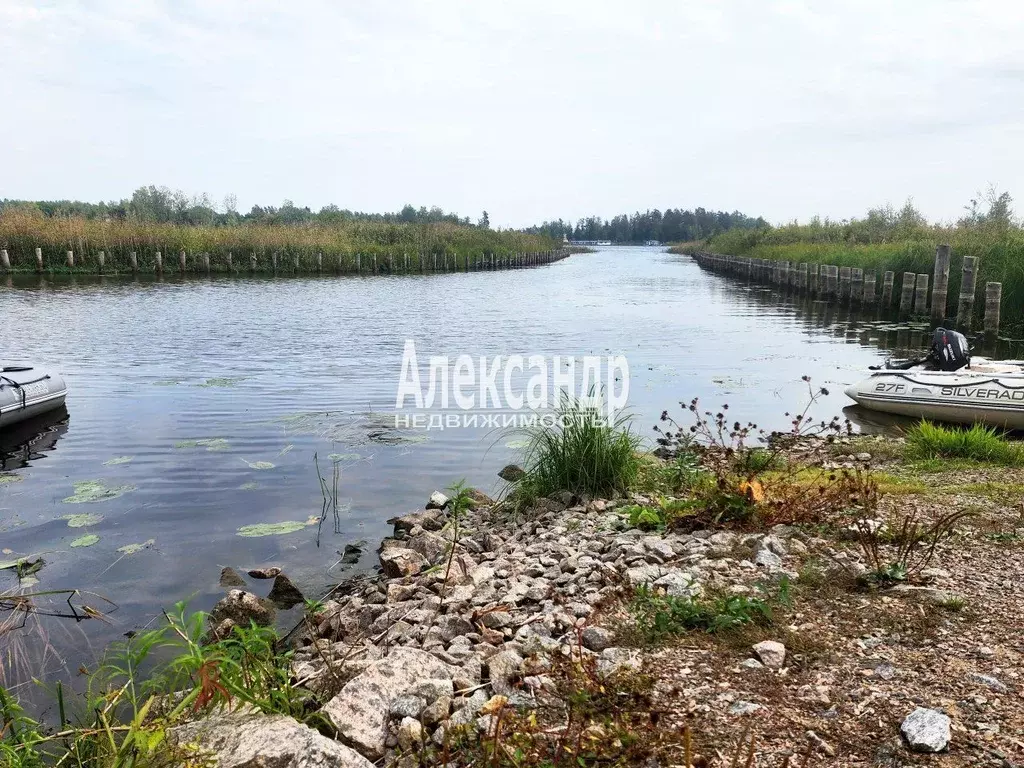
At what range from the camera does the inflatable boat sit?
33.2 feet

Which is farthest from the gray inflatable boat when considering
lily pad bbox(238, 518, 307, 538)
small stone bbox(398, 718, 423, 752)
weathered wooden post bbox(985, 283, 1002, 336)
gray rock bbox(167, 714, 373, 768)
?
weathered wooden post bbox(985, 283, 1002, 336)

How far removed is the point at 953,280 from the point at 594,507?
67.9 ft

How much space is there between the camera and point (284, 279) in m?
36.6

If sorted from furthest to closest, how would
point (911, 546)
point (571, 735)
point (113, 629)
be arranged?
point (113, 629) → point (911, 546) → point (571, 735)

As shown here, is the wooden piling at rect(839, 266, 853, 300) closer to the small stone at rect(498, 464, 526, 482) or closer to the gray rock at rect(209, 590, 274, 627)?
the small stone at rect(498, 464, 526, 482)

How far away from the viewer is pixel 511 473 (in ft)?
27.0

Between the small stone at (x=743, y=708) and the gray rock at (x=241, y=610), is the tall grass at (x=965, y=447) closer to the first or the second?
the small stone at (x=743, y=708)

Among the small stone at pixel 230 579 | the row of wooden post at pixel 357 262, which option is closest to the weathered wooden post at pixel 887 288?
the small stone at pixel 230 579

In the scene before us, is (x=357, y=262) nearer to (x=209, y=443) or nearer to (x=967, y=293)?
(x=967, y=293)

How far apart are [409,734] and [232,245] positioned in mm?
40804

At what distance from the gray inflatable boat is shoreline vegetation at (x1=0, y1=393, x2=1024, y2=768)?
18.1 feet

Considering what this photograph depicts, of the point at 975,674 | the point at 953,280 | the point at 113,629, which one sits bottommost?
the point at 113,629

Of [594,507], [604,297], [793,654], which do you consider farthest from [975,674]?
[604,297]

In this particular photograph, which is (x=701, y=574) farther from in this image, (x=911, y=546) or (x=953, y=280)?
(x=953, y=280)
